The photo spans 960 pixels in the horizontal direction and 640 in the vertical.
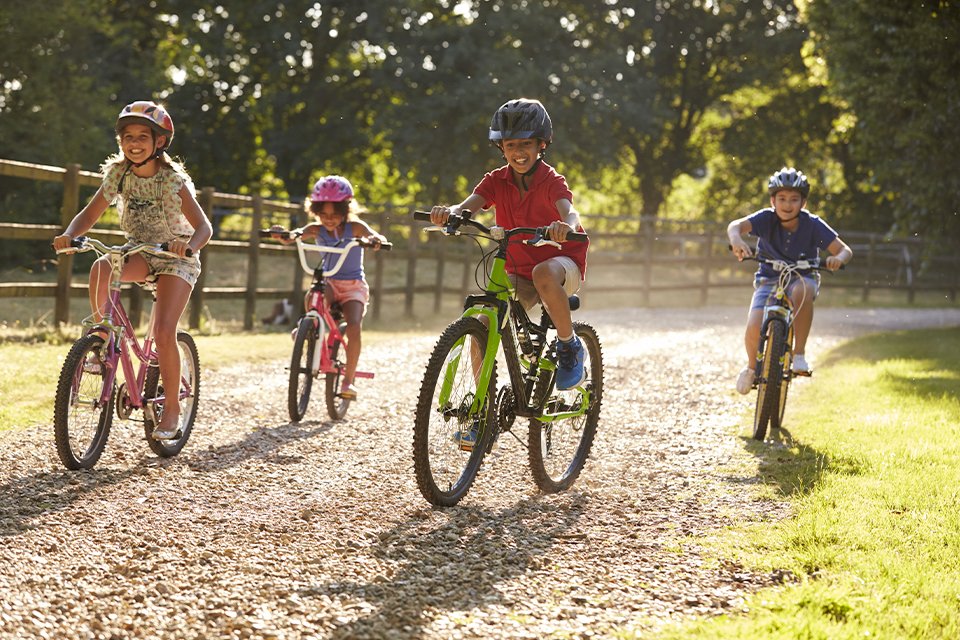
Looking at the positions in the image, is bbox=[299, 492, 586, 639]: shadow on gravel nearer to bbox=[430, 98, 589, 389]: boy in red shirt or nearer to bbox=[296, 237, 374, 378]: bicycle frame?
bbox=[430, 98, 589, 389]: boy in red shirt

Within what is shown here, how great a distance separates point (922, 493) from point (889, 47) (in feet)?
39.9

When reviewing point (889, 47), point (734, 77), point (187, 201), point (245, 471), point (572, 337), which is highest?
point (734, 77)

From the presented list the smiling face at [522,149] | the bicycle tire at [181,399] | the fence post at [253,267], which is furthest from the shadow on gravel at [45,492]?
the fence post at [253,267]

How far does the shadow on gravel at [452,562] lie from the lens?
11.8ft

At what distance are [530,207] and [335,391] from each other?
2.66m

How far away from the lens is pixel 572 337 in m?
5.56

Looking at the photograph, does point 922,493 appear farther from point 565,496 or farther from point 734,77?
point 734,77

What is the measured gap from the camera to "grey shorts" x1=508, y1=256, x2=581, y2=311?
17.4 ft

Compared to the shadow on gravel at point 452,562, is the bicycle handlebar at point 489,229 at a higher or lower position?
higher

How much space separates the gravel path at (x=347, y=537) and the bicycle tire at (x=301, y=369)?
15 cm

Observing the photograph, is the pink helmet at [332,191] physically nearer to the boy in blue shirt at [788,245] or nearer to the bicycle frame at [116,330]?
the bicycle frame at [116,330]

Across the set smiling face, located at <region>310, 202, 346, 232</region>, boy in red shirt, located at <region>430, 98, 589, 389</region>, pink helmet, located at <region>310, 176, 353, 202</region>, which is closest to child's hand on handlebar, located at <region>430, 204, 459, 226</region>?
boy in red shirt, located at <region>430, 98, 589, 389</region>

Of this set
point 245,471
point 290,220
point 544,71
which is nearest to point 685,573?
point 245,471

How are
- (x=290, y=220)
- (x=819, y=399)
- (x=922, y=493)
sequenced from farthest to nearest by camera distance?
(x=290, y=220) < (x=819, y=399) < (x=922, y=493)
